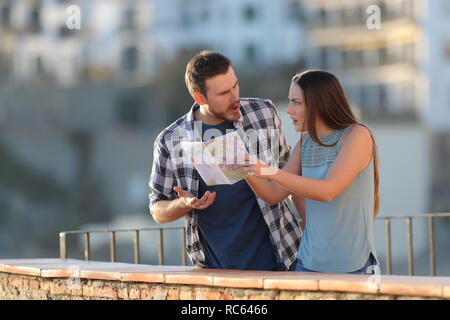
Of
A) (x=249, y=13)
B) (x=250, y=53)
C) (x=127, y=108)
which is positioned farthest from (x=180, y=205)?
(x=249, y=13)

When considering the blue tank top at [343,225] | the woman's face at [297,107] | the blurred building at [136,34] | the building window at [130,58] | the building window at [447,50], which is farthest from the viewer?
the building window at [130,58]

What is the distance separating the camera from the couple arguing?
3.48 metres

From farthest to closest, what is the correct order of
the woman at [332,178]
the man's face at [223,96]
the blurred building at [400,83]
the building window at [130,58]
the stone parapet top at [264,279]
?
the building window at [130,58], the blurred building at [400,83], the man's face at [223,96], the woman at [332,178], the stone parapet top at [264,279]

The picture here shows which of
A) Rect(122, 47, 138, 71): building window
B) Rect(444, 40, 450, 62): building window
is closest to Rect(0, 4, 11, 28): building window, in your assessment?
Rect(122, 47, 138, 71): building window

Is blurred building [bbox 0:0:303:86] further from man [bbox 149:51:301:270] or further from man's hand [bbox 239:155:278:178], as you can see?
man's hand [bbox 239:155:278:178]

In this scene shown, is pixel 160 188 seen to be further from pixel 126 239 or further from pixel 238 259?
pixel 126 239

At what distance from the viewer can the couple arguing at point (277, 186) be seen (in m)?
3.48

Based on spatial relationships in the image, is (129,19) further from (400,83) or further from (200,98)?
(200,98)

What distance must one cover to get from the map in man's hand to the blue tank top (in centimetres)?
37

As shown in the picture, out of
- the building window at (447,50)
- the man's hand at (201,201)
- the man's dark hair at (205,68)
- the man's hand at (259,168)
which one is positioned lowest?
the man's hand at (201,201)

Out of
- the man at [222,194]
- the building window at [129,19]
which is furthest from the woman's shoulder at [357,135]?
the building window at [129,19]

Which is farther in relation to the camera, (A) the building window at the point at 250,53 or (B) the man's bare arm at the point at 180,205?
(A) the building window at the point at 250,53

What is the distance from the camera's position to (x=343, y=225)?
3.51 meters

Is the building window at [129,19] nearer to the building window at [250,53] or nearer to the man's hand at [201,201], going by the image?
the building window at [250,53]
